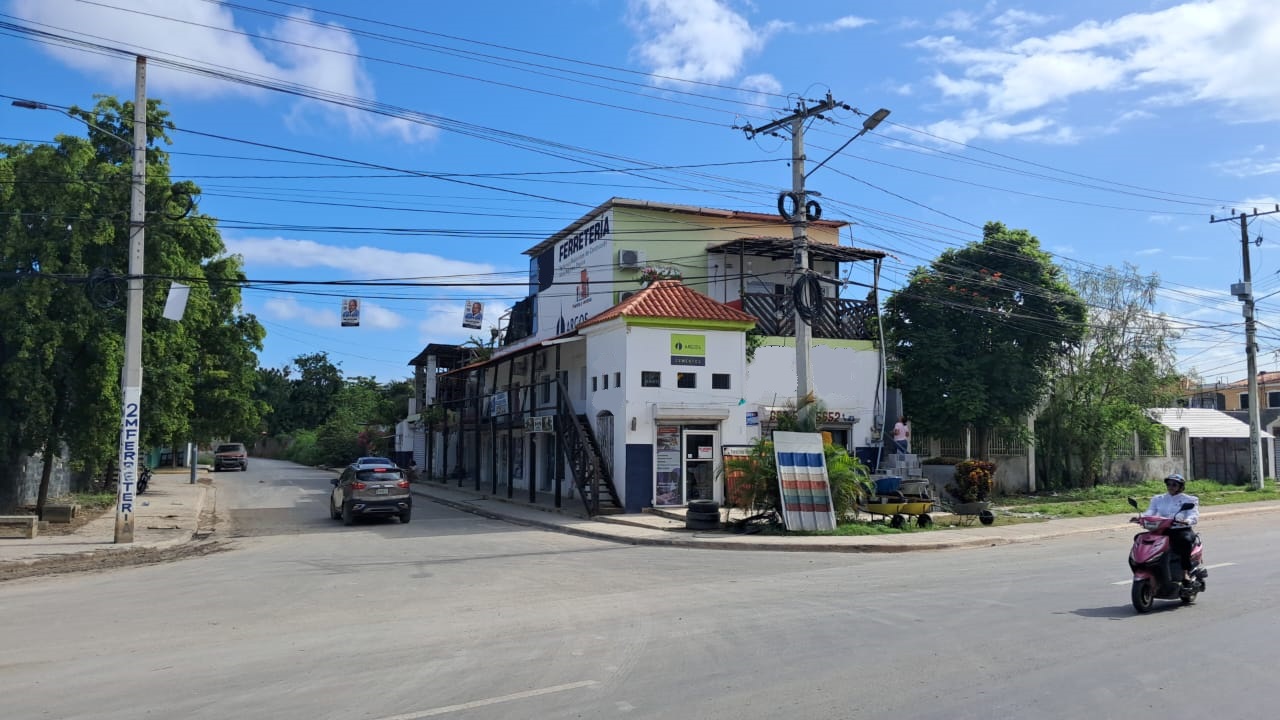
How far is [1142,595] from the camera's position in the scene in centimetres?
930

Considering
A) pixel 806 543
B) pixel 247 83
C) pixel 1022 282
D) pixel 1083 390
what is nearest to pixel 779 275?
pixel 1022 282

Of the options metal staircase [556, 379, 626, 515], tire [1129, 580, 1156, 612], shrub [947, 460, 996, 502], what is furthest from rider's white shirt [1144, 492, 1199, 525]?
metal staircase [556, 379, 626, 515]

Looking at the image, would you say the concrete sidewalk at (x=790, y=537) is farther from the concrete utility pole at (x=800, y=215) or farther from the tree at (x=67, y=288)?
the tree at (x=67, y=288)

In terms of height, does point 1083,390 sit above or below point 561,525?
above

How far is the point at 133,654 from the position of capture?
8.15 meters

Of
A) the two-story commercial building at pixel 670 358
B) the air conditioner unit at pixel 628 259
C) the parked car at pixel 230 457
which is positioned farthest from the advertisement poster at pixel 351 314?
the parked car at pixel 230 457

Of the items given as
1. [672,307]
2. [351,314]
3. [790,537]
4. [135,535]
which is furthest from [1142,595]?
[351,314]

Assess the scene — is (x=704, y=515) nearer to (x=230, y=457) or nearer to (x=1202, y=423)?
(x=1202, y=423)

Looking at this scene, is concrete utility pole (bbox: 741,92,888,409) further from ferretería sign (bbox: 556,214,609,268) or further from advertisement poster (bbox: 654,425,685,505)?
ferretería sign (bbox: 556,214,609,268)

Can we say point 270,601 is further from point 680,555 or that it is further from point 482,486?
point 482,486

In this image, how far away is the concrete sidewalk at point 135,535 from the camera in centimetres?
1661

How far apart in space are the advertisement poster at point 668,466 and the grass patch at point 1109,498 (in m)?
9.50

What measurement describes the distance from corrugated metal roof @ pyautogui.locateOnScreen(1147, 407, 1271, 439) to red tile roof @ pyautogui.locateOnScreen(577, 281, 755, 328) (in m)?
20.8

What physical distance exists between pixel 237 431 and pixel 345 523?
13.9 meters
